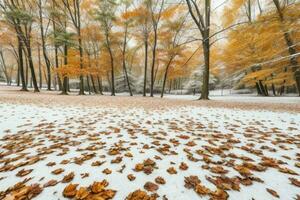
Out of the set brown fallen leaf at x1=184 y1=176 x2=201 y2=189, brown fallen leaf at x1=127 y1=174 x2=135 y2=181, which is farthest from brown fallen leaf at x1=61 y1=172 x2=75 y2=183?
brown fallen leaf at x1=184 y1=176 x2=201 y2=189

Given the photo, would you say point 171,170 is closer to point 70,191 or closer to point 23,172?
point 70,191

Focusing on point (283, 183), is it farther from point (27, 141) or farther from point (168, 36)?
point (168, 36)

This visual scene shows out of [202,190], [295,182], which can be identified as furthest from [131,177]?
[295,182]

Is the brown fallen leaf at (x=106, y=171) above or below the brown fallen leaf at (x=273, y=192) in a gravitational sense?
above

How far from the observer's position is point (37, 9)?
1661 centimetres

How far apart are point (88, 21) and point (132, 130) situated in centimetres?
2012

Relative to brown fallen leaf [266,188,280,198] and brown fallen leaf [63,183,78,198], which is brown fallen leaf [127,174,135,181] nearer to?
brown fallen leaf [63,183,78,198]

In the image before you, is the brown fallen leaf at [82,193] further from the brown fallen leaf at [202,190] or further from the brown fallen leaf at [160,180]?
the brown fallen leaf at [202,190]

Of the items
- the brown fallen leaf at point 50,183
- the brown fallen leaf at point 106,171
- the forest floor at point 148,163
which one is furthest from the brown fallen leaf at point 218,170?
the brown fallen leaf at point 50,183

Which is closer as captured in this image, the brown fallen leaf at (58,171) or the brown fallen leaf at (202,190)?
the brown fallen leaf at (202,190)

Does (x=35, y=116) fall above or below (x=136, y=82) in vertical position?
below

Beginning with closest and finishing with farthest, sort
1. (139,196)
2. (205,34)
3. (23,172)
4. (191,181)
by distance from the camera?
(139,196) → (191,181) → (23,172) → (205,34)

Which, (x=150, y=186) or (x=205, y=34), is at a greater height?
(x=205, y=34)

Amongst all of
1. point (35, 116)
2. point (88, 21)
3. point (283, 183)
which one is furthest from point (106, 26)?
point (283, 183)
